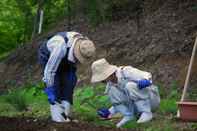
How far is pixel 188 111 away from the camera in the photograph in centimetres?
689

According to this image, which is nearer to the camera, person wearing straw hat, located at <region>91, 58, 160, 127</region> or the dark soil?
the dark soil

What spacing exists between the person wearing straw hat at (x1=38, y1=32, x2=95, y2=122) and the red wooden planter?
1253mm

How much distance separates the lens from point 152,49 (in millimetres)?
12602

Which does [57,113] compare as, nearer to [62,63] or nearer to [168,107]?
[62,63]

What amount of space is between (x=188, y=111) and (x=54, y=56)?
1680 millimetres

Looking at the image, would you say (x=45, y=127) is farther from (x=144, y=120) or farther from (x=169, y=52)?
(x=169, y=52)

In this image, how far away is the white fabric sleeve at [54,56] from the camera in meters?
7.21

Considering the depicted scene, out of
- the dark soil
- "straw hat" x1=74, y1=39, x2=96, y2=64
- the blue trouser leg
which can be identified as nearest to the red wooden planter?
the dark soil

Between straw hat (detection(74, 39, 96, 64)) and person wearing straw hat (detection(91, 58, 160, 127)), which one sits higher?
straw hat (detection(74, 39, 96, 64))

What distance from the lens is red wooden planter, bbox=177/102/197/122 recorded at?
22.4 ft

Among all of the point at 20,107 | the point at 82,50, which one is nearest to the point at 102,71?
the point at 82,50

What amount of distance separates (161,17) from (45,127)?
7532mm

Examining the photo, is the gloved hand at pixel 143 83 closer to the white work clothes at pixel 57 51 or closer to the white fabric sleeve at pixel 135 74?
the white fabric sleeve at pixel 135 74

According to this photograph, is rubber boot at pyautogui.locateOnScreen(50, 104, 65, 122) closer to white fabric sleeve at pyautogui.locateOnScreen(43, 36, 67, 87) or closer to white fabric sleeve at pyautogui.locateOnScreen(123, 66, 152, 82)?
white fabric sleeve at pyautogui.locateOnScreen(43, 36, 67, 87)
